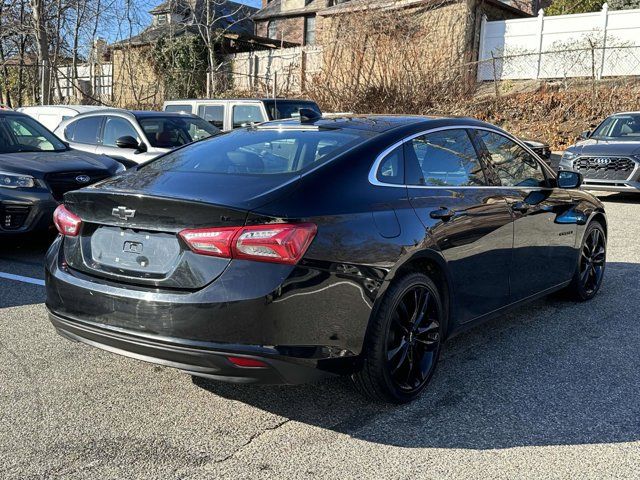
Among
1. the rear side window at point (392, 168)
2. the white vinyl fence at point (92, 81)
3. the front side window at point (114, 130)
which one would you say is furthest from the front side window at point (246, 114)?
the white vinyl fence at point (92, 81)

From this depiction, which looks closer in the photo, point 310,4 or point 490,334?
point 490,334

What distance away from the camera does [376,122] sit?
4.27 m

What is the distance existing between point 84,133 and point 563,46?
17.7m

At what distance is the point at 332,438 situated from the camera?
10.8 feet

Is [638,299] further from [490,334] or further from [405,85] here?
[405,85]

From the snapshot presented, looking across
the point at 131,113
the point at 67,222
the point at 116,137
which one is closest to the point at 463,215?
the point at 67,222

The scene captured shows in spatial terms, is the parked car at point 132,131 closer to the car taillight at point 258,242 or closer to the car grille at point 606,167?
the car taillight at point 258,242

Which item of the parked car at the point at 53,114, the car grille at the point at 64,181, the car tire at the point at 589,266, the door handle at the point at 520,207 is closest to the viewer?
the door handle at the point at 520,207

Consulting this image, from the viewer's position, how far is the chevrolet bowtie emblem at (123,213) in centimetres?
330

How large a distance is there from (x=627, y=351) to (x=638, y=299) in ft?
4.97

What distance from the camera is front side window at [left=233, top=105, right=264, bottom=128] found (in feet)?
39.0

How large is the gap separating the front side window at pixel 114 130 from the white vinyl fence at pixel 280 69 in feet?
48.2

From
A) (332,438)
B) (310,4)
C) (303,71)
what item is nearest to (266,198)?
(332,438)

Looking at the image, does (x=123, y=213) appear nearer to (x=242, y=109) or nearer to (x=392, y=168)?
(x=392, y=168)
